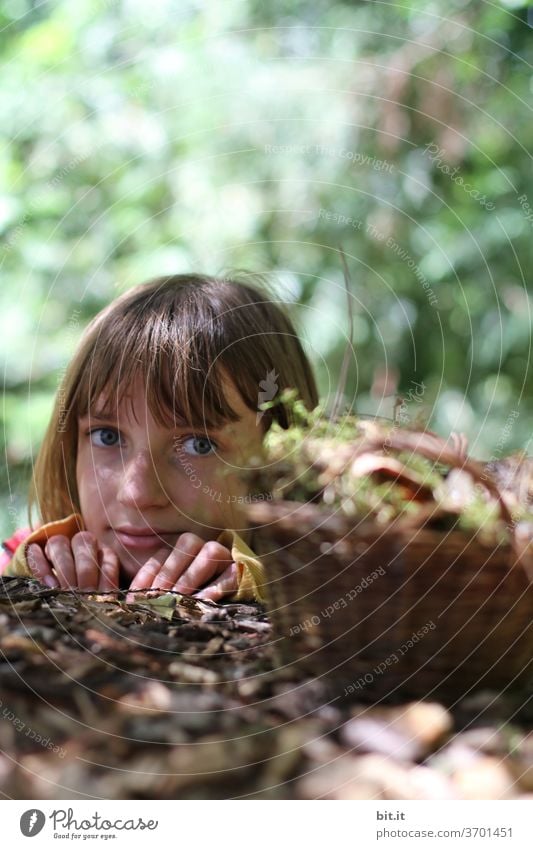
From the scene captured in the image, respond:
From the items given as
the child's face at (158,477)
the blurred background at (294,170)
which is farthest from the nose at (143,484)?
the blurred background at (294,170)

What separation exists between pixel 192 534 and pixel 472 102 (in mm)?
1324

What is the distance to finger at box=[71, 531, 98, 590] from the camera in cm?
103

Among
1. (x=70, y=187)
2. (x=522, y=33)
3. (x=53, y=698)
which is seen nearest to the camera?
(x=53, y=698)

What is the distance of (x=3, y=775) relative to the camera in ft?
2.17

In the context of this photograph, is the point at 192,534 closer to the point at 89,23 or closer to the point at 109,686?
the point at 109,686

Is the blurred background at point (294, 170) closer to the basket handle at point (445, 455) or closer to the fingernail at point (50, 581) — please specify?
the fingernail at point (50, 581)

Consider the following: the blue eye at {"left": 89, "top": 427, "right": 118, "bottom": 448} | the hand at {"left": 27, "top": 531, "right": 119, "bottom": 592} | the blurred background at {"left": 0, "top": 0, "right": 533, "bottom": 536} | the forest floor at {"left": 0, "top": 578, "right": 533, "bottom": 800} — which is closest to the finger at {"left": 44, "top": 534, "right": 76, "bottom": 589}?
the hand at {"left": 27, "top": 531, "right": 119, "bottom": 592}

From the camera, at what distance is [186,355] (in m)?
1.00

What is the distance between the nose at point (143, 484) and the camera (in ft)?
3.34

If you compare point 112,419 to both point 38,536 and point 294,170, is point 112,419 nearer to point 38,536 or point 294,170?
point 38,536

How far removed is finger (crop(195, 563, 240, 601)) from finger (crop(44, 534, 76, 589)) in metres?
0.16

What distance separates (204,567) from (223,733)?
0.37 metres
